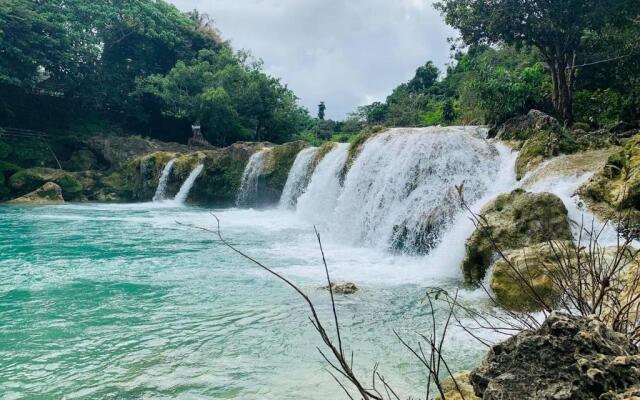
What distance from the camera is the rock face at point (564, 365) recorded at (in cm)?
154

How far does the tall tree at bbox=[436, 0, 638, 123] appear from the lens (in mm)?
11805

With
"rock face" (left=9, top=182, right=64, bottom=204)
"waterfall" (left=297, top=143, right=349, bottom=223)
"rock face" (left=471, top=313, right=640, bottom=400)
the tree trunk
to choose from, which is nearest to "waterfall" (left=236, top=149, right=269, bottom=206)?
"waterfall" (left=297, top=143, right=349, bottom=223)

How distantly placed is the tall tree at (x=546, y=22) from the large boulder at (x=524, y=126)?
6.88 feet

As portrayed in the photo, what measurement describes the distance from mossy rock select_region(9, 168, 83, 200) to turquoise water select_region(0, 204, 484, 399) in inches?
499

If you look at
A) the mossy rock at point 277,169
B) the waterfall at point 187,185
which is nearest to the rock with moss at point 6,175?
the waterfall at point 187,185

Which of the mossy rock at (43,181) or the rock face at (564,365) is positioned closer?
the rock face at (564,365)

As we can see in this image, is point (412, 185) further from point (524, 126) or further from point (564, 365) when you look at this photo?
point (564, 365)

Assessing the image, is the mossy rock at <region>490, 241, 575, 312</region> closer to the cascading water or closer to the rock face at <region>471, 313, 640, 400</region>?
the cascading water

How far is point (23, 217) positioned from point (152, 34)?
19031mm

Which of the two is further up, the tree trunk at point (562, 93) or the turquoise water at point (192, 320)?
the tree trunk at point (562, 93)

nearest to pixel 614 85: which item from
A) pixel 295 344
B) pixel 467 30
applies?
pixel 467 30

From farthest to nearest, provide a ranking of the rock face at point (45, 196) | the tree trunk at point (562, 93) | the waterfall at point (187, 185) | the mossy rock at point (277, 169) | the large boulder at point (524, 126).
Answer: the waterfall at point (187, 185) < the rock face at point (45, 196) < the mossy rock at point (277, 169) < the tree trunk at point (562, 93) < the large boulder at point (524, 126)

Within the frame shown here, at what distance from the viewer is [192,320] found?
5.39 metres

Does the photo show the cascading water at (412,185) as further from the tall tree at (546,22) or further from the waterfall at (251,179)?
the waterfall at (251,179)
